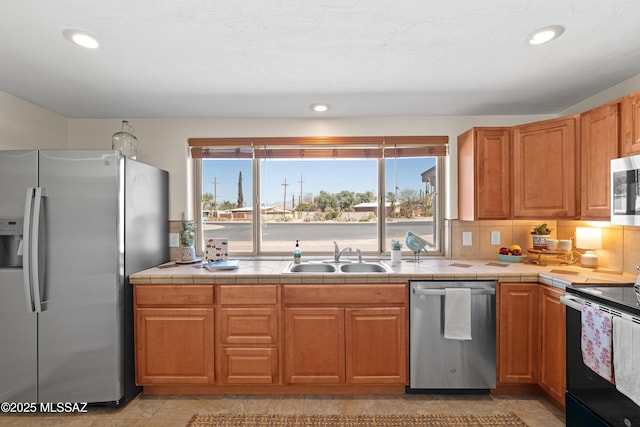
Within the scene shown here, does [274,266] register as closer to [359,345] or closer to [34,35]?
[359,345]

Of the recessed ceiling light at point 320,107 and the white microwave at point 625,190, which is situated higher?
the recessed ceiling light at point 320,107

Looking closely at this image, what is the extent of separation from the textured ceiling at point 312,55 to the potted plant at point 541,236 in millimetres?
1087

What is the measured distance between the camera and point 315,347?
7.62 ft

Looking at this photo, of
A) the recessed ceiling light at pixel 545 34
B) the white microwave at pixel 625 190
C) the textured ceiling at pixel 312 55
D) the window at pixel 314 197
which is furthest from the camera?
the window at pixel 314 197

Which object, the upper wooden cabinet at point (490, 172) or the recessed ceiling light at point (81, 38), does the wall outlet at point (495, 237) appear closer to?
the upper wooden cabinet at point (490, 172)

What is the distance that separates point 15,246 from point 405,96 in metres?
3.05

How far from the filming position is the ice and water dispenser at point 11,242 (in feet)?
6.84

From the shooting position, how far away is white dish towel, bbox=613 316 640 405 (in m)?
1.48

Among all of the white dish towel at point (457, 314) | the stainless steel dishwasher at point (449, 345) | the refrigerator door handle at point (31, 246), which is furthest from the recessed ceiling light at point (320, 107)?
the refrigerator door handle at point (31, 246)

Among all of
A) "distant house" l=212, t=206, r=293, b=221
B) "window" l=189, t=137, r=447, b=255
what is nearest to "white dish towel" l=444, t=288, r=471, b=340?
"window" l=189, t=137, r=447, b=255

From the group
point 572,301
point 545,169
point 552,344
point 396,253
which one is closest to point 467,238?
point 396,253

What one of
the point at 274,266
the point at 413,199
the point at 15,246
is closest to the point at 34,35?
the point at 15,246

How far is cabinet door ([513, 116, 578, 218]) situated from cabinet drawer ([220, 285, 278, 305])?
2091mm

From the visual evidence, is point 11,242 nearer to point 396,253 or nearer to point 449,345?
point 396,253
